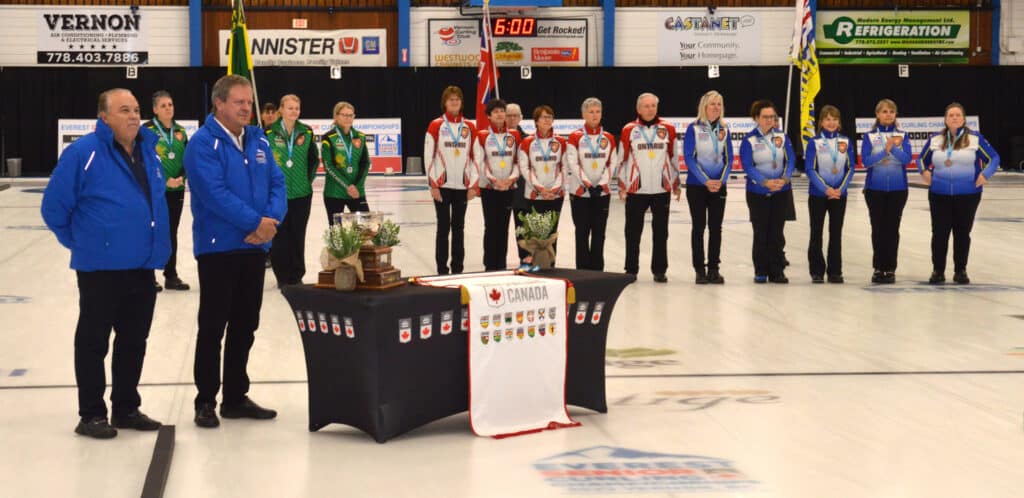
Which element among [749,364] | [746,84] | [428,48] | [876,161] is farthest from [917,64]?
[749,364]

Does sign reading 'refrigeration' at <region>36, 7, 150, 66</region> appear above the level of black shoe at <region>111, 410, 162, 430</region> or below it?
above

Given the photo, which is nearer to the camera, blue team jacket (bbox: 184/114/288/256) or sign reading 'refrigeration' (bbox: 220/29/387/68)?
blue team jacket (bbox: 184/114/288/256)

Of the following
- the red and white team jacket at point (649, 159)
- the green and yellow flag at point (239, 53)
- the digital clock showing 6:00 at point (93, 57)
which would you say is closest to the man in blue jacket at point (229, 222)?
the red and white team jacket at point (649, 159)

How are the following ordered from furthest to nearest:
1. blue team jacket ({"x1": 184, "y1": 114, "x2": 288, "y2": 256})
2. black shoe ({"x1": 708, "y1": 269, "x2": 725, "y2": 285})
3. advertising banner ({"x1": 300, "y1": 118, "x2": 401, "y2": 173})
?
1. advertising banner ({"x1": 300, "y1": 118, "x2": 401, "y2": 173})
2. black shoe ({"x1": 708, "y1": 269, "x2": 725, "y2": 285})
3. blue team jacket ({"x1": 184, "y1": 114, "x2": 288, "y2": 256})

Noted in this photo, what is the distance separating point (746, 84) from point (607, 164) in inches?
762

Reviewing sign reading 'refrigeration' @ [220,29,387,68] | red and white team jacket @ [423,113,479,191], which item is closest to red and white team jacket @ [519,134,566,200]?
red and white team jacket @ [423,113,479,191]

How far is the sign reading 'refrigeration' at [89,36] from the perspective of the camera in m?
28.4

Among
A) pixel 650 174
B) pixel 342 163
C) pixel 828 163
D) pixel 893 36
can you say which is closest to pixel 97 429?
pixel 342 163

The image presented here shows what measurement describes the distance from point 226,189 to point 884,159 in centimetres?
706

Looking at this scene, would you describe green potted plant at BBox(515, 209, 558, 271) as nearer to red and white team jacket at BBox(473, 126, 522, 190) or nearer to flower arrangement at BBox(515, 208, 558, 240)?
flower arrangement at BBox(515, 208, 558, 240)

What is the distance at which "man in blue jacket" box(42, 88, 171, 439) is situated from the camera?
559cm

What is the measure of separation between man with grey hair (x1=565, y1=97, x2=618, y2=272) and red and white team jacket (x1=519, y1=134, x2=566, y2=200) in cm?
10

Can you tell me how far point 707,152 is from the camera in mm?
11289

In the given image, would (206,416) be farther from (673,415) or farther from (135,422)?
(673,415)
